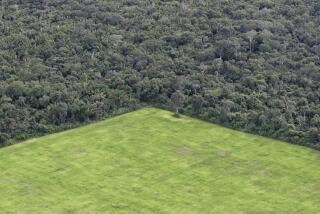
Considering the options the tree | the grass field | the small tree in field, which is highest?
the tree

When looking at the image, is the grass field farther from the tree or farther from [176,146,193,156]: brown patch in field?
the tree

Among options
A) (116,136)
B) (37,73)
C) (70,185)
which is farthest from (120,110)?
(70,185)

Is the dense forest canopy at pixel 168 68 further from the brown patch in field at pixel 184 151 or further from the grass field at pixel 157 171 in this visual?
the brown patch in field at pixel 184 151

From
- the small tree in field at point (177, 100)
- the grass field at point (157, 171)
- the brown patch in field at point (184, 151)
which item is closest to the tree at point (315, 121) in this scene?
the grass field at point (157, 171)

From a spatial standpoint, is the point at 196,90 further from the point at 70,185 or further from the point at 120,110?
the point at 70,185

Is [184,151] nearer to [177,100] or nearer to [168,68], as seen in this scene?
[177,100]

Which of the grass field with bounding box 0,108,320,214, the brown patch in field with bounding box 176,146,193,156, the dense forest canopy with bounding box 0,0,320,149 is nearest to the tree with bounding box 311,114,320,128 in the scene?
the dense forest canopy with bounding box 0,0,320,149
